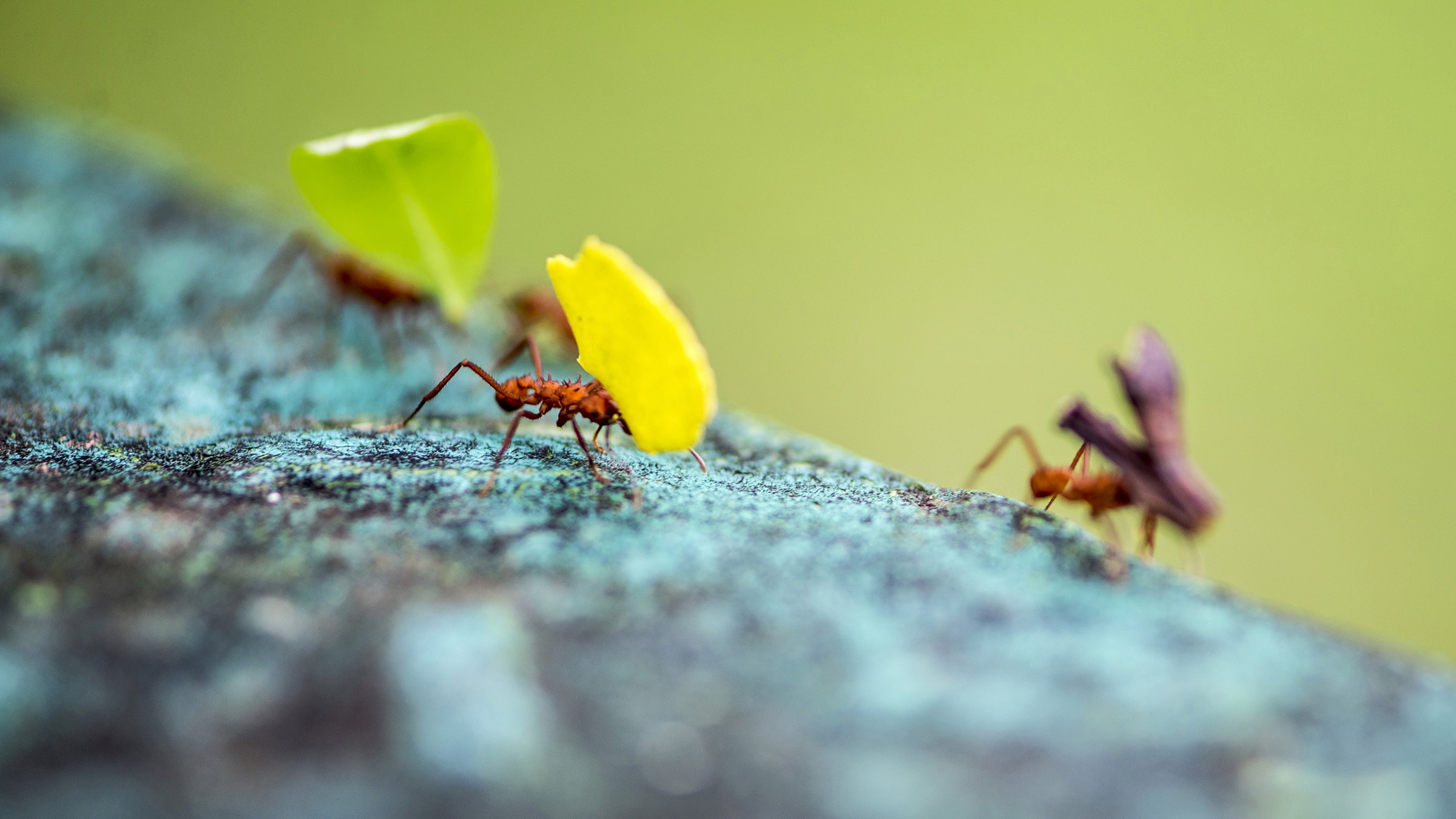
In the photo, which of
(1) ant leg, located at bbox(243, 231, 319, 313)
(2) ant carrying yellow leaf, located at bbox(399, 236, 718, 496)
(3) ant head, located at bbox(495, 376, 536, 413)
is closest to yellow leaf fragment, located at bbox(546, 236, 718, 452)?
(2) ant carrying yellow leaf, located at bbox(399, 236, 718, 496)

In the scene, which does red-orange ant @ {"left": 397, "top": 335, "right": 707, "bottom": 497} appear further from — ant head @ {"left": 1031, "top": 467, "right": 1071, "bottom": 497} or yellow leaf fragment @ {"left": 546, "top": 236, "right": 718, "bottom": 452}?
ant head @ {"left": 1031, "top": 467, "right": 1071, "bottom": 497}

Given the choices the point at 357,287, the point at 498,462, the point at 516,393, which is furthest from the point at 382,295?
the point at 498,462

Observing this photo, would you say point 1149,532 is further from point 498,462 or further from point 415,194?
point 415,194

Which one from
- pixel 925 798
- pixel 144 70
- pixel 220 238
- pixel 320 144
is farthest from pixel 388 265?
pixel 144 70

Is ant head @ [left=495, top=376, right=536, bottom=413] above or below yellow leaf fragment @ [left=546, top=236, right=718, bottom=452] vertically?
below

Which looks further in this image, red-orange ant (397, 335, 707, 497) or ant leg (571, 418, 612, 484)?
red-orange ant (397, 335, 707, 497)

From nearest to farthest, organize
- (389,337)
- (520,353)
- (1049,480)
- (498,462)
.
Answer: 1. (498,462)
2. (1049,480)
3. (520,353)
4. (389,337)

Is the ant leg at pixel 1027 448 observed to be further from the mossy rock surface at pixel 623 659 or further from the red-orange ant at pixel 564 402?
the red-orange ant at pixel 564 402

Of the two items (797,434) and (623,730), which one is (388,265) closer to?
(797,434)
